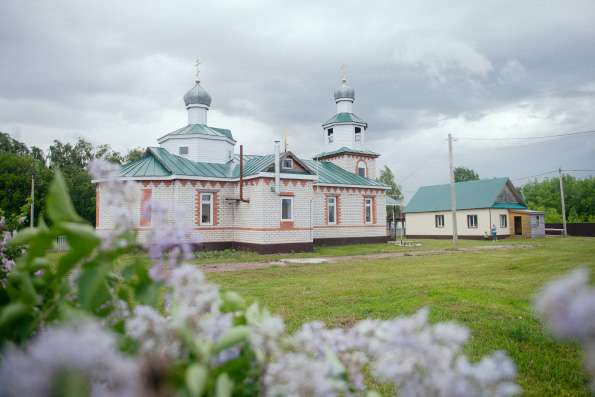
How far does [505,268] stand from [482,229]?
23.3 meters

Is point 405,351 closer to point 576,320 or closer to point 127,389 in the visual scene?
point 576,320

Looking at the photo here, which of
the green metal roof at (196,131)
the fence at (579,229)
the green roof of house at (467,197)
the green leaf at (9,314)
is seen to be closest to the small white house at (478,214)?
the green roof of house at (467,197)

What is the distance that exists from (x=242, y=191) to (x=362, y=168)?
11.3 meters

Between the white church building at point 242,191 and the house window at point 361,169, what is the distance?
2329mm

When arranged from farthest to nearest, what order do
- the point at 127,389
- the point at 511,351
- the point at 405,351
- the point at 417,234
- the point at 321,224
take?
the point at 417,234, the point at 321,224, the point at 511,351, the point at 405,351, the point at 127,389

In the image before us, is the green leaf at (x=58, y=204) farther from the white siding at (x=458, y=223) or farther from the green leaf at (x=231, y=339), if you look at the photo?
the white siding at (x=458, y=223)

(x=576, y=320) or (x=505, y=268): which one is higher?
(x=576, y=320)

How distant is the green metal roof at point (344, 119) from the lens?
28.0m

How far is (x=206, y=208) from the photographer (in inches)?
827

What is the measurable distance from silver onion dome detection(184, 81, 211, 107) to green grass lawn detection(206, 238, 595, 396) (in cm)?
1410

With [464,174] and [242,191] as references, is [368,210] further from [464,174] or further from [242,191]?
[464,174]

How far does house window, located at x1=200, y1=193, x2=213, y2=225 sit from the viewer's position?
20.8 m

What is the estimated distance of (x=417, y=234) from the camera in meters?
39.5

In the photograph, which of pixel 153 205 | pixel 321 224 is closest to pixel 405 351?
pixel 153 205
